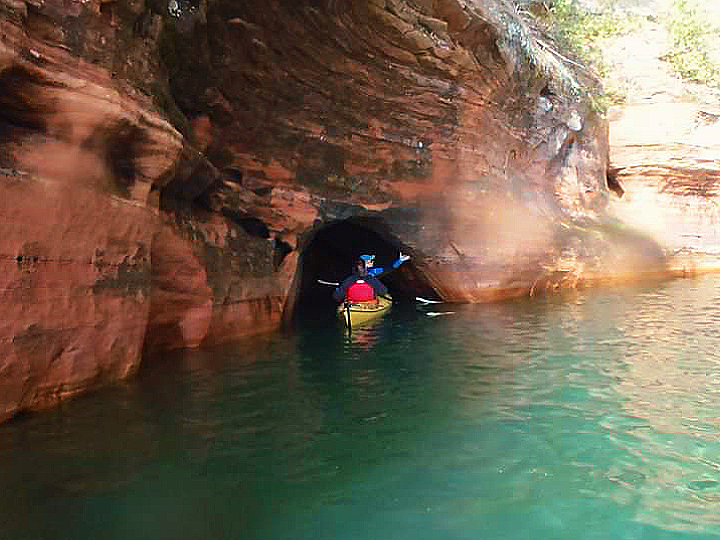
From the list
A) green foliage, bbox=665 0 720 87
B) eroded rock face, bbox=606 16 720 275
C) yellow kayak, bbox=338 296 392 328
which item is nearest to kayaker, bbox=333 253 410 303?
yellow kayak, bbox=338 296 392 328

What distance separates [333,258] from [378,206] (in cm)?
617

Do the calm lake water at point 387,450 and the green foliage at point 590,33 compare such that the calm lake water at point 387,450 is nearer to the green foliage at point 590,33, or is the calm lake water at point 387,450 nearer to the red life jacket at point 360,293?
the red life jacket at point 360,293

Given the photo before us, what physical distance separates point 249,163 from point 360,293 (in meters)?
3.41

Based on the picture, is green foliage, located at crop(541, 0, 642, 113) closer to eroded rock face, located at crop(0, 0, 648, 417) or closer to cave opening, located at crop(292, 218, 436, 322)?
eroded rock face, located at crop(0, 0, 648, 417)

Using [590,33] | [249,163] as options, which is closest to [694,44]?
[590,33]

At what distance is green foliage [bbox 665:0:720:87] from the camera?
1948 centimetres

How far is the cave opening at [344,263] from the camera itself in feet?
43.2

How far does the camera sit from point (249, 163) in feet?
31.3

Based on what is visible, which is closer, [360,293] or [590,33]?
[360,293]

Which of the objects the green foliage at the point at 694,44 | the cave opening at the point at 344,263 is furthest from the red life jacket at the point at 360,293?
the green foliage at the point at 694,44

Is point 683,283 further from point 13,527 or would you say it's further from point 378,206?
point 13,527

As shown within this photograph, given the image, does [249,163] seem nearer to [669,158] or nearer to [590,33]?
[669,158]

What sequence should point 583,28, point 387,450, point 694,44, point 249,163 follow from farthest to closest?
point 694,44, point 583,28, point 249,163, point 387,450

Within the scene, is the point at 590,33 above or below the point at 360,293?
above
